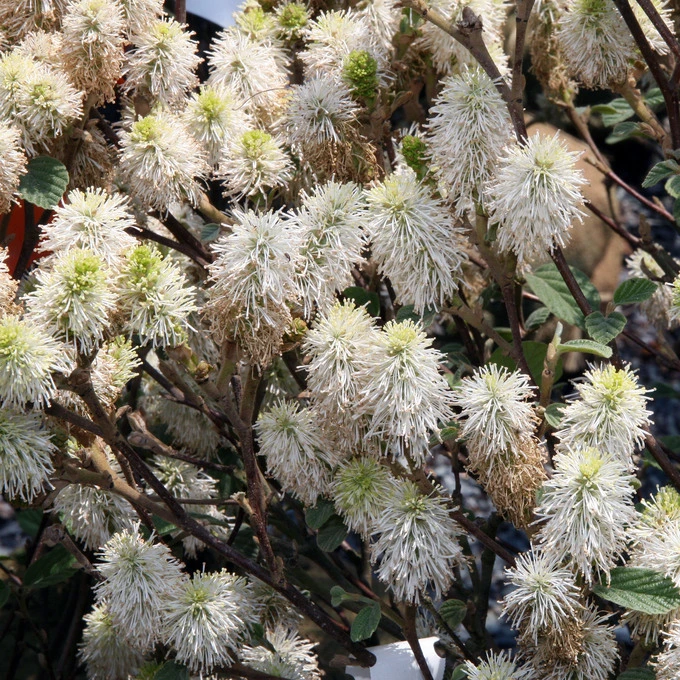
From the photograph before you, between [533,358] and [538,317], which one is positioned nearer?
[533,358]

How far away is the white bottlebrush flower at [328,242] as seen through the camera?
0.70 metres

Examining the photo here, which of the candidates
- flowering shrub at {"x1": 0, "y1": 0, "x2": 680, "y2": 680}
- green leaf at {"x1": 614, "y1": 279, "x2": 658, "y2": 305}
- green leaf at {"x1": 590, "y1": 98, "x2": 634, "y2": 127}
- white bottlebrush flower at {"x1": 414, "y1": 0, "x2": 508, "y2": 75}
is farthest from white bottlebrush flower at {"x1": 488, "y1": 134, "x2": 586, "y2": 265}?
green leaf at {"x1": 590, "y1": 98, "x2": 634, "y2": 127}

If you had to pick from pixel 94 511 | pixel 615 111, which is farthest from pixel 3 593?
pixel 615 111

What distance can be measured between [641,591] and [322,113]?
1.57ft

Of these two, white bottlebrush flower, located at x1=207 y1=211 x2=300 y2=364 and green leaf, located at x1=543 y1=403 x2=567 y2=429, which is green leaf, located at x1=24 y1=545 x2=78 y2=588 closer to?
white bottlebrush flower, located at x1=207 y1=211 x2=300 y2=364

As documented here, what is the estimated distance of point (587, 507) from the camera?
0.63m

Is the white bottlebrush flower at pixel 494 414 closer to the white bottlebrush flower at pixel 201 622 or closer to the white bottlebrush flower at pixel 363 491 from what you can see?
the white bottlebrush flower at pixel 363 491

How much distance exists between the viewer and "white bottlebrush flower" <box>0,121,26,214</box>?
2.38 feet

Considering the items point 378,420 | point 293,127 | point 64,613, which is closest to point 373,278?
point 293,127

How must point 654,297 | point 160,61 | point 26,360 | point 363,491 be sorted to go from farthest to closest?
1. point 654,297
2. point 160,61
3. point 363,491
4. point 26,360

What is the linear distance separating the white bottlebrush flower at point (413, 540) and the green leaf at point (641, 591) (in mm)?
121

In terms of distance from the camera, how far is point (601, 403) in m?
0.65

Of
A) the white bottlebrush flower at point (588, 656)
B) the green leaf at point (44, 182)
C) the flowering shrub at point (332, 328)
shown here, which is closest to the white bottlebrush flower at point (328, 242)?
the flowering shrub at point (332, 328)

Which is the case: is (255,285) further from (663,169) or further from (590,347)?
(663,169)
